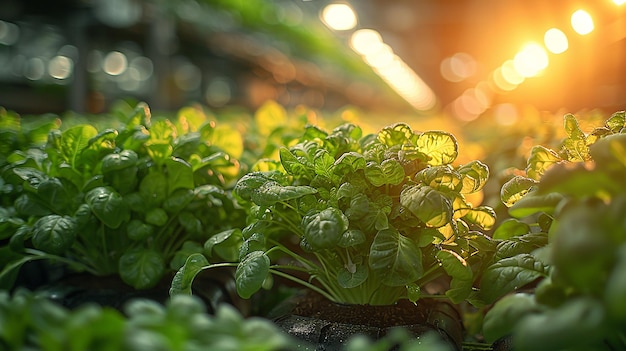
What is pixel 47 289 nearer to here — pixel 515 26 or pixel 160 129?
pixel 160 129

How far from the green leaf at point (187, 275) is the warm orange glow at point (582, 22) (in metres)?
2.86

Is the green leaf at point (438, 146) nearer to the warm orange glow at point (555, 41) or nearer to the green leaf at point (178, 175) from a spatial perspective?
the green leaf at point (178, 175)

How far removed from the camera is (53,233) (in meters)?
1.12

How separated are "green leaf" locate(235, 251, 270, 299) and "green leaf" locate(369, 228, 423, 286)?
17 cm

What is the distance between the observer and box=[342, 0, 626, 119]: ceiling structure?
10.5 ft

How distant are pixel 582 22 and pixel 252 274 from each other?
3040 millimetres

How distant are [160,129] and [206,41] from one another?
8.79 ft

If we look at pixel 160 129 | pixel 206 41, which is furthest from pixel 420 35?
pixel 160 129

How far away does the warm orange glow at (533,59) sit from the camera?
533 cm

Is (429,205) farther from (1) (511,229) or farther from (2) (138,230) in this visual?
(2) (138,230)

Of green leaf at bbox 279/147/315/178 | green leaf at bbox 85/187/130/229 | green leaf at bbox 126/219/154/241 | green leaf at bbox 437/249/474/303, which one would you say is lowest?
green leaf at bbox 126/219/154/241

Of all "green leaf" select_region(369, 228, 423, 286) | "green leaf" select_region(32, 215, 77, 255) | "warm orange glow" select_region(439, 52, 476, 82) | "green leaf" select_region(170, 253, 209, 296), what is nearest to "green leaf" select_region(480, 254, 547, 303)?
"green leaf" select_region(369, 228, 423, 286)

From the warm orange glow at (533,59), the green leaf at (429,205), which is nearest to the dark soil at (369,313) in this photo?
the green leaf at (429,205)

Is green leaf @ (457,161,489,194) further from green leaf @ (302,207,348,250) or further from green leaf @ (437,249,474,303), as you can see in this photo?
green leaf @ (302,207,348,250)
